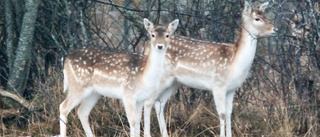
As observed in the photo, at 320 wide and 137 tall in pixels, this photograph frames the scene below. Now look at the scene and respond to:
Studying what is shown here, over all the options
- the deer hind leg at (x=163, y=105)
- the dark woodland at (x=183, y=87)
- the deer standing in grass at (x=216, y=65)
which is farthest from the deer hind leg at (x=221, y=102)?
the deer hind leg at (x=163, y=105)

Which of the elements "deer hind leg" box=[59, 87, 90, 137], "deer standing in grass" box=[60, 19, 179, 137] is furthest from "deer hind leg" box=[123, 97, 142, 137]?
"deer hind leg" box=[59, 87, 90, 137]

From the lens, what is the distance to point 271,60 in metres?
10.9

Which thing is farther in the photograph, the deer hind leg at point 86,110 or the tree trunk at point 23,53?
the tree trunk at point 23,53

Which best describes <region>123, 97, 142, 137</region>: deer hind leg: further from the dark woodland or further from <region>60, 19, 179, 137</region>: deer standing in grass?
the dark woodland

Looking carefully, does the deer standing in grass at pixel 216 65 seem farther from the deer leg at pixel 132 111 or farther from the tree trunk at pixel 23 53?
the tree trunk at pixel 23 53

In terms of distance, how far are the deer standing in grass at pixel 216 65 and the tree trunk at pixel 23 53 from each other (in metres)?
1.63

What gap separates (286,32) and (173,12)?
5.27 ft

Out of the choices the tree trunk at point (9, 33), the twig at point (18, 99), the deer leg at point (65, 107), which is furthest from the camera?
the tree trunk at point (9, 33)

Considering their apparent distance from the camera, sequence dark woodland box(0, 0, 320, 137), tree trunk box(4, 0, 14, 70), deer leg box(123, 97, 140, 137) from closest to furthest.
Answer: deer leg box(123, 97, 140, 137) → dark woodland box(0, 0, 320, 137) → tree trunk box(4, 0, 14, 70)

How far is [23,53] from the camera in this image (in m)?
11.2

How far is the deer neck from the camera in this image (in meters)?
10.3

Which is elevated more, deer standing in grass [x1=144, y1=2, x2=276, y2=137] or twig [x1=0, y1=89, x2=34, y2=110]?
deer standing in grass [x1=144, y1=2, x2=276, y2=137]

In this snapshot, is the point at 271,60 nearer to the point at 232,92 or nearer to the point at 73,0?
the point at 232,92

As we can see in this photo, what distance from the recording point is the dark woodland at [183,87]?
10.4 meters
